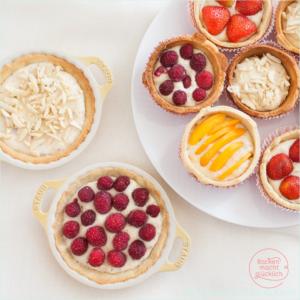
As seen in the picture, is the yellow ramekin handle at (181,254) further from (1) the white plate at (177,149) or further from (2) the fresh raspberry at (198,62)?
(2) the fresh raspberry at (198,62)

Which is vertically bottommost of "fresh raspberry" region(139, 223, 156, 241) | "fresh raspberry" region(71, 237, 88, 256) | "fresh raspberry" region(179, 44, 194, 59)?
"fresh raspberry" region(71, 237, 88, 256)

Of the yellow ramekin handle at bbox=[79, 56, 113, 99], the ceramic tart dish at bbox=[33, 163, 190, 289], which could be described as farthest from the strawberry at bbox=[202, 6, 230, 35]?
the ceramic tart dish at bbox=[33, 163, 190, 289]

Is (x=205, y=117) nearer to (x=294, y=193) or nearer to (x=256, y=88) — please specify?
(x=256, y=88)

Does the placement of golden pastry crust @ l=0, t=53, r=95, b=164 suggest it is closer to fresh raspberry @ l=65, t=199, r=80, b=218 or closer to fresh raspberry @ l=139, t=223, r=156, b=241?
fresh raspberry @ l=65, t=199, r=80, b=218

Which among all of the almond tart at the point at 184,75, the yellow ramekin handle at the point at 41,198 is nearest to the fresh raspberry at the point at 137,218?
the yellow ramekin handle at the point at 41,198

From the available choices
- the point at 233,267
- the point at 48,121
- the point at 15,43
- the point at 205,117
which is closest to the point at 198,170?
the point at 205,117

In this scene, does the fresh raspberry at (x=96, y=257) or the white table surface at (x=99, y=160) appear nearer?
the fresh raspberry at (x=96, y=257)

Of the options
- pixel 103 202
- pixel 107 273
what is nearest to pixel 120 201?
pixel 103 202
